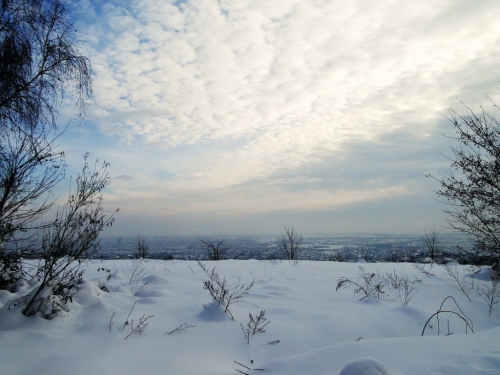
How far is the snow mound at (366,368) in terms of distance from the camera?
161 centimetres

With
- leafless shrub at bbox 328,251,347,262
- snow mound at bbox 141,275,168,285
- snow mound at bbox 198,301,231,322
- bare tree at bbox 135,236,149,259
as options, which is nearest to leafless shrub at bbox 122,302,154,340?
snow mound at bbox 198,301,231,322

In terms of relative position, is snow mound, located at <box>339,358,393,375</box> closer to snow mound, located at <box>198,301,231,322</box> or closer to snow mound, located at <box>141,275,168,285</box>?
snow mound, located at <box>198,301,231,322</box>

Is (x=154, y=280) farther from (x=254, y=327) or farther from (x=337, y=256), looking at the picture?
(x=337, y=256)

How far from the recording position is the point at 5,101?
13.1ft

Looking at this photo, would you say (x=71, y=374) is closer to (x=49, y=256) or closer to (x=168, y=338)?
(x=168, y=338)

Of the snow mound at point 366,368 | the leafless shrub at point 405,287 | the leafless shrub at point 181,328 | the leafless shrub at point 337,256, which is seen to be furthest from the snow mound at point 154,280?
the leafless shrub at point 337,256

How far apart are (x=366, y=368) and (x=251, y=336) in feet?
6.91

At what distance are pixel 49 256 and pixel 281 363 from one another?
314cm

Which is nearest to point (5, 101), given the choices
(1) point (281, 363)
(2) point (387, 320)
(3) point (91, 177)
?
(3) point (91, 177)

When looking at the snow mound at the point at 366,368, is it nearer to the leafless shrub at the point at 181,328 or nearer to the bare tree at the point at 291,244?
the leafless shrub at the point at 181,328

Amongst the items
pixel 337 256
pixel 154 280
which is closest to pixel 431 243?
pixel 337 256

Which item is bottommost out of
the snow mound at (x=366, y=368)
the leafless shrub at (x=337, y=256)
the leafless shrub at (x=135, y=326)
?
the leafless shrub at (x=337, y=256)

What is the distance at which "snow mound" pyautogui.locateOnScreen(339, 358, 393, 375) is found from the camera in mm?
1606

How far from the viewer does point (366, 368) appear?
5.34 feet
